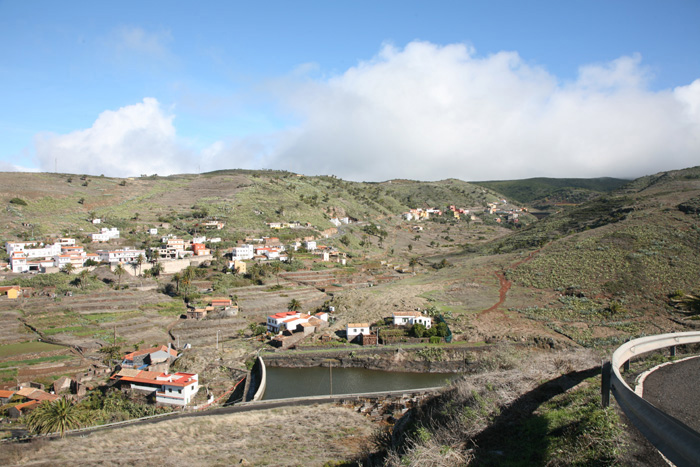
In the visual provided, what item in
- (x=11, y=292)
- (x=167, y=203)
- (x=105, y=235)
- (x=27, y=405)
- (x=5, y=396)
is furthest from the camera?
(x=167, y=203)

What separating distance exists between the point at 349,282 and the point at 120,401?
106 ft

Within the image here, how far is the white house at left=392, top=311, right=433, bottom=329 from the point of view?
33250 mm

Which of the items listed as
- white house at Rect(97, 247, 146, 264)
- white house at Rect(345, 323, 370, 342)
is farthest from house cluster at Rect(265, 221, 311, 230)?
white house at Rect(345, 323, 370, 342)

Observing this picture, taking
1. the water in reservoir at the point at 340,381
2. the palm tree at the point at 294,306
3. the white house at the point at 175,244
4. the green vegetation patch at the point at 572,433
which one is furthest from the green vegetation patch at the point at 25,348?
the green vegetation patch at the point at 572,433

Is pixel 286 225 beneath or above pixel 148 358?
above

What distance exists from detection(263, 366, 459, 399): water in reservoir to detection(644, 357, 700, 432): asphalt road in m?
15.3

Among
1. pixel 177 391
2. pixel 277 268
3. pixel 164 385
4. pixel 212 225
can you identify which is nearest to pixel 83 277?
pixel 277 268

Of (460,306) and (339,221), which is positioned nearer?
(460,306)

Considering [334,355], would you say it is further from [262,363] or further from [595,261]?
[595,261]

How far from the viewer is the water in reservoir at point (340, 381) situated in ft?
82.1

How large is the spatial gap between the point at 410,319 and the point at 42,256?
43001mm

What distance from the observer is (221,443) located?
15930 mm

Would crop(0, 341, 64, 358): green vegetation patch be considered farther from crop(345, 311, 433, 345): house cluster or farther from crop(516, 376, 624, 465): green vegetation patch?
crop(516, 376, 624, 465): green vegetation patch

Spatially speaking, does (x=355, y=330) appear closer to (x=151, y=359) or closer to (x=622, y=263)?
(x=151, y=359)
